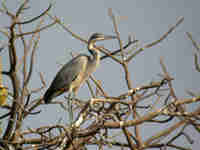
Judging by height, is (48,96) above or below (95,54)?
below

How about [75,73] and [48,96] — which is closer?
[48,96]

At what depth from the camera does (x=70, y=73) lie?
4195 millimetres

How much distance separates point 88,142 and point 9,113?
723 mm

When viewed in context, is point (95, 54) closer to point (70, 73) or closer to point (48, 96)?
point (70, 73)

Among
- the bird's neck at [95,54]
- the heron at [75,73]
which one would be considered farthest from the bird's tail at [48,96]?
the bird's neck at [95,54]

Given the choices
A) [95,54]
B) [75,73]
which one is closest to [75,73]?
[75,73]

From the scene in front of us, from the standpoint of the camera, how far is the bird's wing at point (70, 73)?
4144 mm

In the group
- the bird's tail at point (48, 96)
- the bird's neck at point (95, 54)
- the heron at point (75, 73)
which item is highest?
the bird's neck at point (95, 54)

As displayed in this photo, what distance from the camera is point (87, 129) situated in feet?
7.62

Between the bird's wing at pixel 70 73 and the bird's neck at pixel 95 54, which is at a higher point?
the bird's neck at pixel 95 54

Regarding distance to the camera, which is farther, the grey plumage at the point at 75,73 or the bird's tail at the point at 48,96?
the grey plumage at the point at 75,73

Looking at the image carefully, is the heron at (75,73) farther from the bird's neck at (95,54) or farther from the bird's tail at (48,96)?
the bird's tail at (48,96)

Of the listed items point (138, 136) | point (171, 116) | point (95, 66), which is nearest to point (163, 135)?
point (171, 116)

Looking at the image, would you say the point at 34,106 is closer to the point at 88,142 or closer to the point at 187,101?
the point at 88,142
